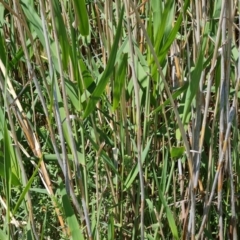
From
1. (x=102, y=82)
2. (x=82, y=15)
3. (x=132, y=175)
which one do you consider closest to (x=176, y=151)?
(x=132, y=175)

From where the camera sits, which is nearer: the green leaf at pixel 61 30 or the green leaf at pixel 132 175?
the green leaf at pixel 61 30

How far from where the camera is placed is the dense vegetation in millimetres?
990

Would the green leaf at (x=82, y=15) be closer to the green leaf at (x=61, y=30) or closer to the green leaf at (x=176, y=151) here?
the green leaf at (x=61, y=30)

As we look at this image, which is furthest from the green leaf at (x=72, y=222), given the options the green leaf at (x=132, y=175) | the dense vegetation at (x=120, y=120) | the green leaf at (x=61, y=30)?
the green leaf at (x=61, y=30)

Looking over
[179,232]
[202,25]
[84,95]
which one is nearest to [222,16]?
[202,25]

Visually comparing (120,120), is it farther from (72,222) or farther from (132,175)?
(72,222)

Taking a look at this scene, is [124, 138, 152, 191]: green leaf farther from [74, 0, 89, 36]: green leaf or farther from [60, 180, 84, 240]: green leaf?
[74, 0, 89, 36]: green leaf

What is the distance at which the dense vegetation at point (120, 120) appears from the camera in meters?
0.99

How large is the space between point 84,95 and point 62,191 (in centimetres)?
21

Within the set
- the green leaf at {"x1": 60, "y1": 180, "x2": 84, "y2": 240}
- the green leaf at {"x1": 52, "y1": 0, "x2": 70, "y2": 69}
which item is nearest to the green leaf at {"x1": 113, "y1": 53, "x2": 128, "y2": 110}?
the green leaf at {"x1": 52, "y1": 0, "x2": 70, "y2": 69}

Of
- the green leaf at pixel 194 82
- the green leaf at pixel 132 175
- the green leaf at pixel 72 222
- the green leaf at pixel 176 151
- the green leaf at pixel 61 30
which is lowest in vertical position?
the green leaf at pixel 72 222

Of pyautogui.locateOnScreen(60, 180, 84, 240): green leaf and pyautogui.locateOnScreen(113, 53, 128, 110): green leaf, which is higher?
pyautogui.locateOnScreen(113, 53, 128, 110): green leaf

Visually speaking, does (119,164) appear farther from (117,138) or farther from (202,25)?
(202,25)

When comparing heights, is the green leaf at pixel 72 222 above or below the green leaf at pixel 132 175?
below
